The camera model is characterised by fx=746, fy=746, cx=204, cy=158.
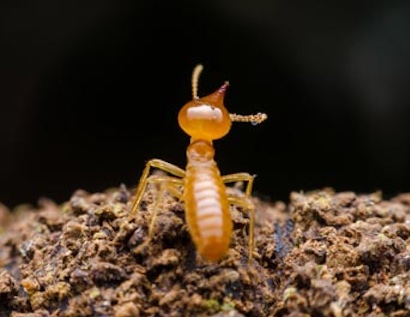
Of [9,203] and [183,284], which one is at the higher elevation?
[9,203]

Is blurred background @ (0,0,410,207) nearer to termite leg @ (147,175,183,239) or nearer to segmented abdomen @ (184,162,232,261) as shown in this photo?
termite leg @ (147,175,183,239)

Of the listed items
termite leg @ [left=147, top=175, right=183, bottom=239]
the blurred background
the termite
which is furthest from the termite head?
the blurred background

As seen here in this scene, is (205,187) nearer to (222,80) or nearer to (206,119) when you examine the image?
(206,119)

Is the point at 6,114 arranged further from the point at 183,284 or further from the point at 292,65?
the point at 183,284

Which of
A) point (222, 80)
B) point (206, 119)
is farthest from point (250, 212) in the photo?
point (222, 80)

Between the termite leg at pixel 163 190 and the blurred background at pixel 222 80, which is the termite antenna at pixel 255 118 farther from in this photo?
the blurred background at pixel 222 80

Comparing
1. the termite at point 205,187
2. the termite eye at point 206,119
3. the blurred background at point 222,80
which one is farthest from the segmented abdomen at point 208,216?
the blurred background at point 222,80

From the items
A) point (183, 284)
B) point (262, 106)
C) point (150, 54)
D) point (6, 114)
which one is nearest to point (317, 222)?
point (183, 284)
